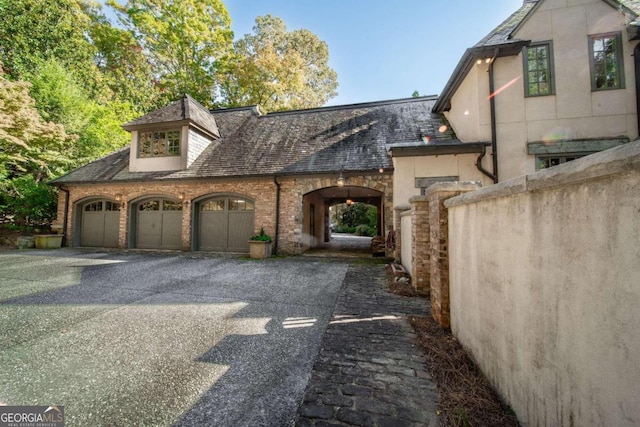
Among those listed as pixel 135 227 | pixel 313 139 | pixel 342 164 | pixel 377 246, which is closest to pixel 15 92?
pixel 135 227

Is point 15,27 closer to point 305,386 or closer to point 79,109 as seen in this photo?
point 79,109

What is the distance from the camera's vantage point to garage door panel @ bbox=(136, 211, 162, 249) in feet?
36.8

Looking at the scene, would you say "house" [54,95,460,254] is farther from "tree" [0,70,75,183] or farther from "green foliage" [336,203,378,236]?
"green foliage" [336,203,378,236]

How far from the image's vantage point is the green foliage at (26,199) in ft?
40.6

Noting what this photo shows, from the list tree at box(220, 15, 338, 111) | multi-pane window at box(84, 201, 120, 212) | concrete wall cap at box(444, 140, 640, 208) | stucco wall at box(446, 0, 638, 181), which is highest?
tree at box(220, 15, 338, 111)

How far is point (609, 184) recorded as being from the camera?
109 cm

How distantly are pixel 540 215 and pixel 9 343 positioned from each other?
219 inches

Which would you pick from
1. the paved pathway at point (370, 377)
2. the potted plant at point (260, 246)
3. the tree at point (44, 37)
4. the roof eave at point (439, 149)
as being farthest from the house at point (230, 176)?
the tree at point (44, 37)

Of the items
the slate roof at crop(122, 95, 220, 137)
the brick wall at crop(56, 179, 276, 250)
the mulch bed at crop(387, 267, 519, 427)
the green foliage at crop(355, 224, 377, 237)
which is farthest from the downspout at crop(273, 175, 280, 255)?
the green foliage at crop(355, 224, 377, 237)

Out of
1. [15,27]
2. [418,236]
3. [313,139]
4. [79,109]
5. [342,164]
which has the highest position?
[15,27]

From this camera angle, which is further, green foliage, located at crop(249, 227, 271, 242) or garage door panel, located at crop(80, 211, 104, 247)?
garage door panel, located at crop(80, 211, 104, 247)

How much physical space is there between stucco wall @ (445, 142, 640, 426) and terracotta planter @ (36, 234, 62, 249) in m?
16.9

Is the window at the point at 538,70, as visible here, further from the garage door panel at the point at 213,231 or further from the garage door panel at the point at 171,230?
the garage door panel at the point at 171,230

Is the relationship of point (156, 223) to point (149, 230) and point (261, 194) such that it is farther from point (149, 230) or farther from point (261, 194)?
point (261, 194)
